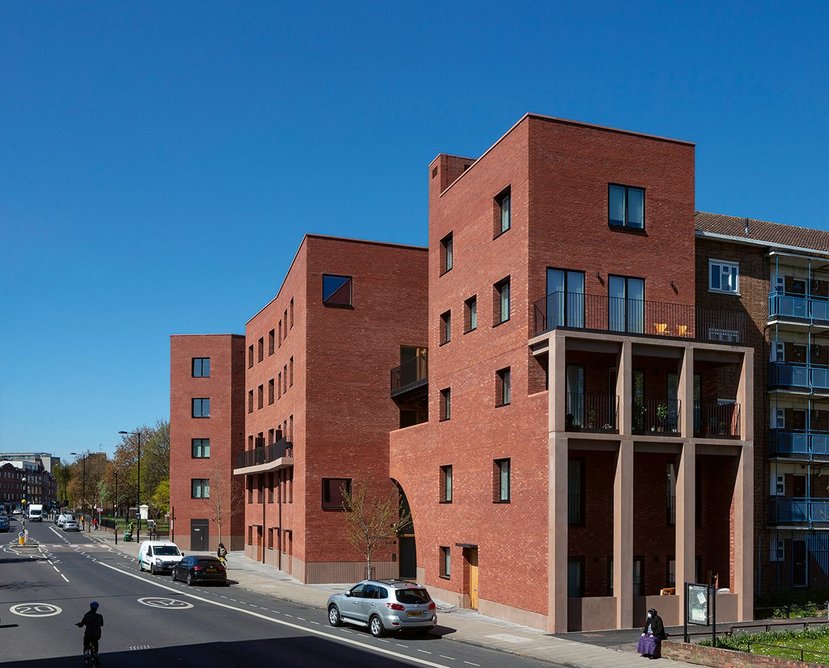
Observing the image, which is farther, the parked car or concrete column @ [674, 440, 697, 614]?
the parked car

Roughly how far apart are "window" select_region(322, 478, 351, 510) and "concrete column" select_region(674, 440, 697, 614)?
19709mm

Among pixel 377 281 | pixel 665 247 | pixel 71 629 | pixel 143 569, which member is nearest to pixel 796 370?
pixel 665 247

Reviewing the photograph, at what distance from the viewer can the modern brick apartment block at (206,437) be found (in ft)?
246

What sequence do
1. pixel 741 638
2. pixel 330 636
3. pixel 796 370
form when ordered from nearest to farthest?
1. pixel 741 638
2. pixel 330 636
3. pixel 796 370

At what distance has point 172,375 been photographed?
78.1 metres

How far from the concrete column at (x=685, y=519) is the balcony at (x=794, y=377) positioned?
949 centimetres

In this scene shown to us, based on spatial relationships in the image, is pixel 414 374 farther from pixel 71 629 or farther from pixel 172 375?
pixel 172 375

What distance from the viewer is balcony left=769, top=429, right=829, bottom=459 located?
38.6 meters

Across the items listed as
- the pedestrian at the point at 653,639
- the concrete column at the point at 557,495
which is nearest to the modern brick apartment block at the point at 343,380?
the concrete column at the point at 557,495

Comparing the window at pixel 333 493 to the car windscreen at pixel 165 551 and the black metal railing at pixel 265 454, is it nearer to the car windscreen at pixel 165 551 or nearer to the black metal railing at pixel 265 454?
the black metal railing at pixel 265 454

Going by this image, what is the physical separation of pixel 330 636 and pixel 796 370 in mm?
22470

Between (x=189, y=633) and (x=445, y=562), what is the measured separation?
1354 cm

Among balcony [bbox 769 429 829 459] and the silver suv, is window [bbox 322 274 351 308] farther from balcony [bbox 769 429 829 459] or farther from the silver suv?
balcony [bbox 769 429 829 459]

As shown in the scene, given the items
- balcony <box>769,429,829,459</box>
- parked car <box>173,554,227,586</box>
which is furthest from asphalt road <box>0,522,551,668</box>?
balcony <box>769,429,829,459</box>
